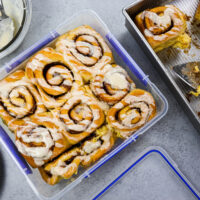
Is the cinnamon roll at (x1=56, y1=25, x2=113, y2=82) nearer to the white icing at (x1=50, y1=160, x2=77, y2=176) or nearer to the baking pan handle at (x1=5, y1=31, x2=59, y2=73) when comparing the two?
the baking pan handle at (x1=5, y1=31, x2=59, y2=73)

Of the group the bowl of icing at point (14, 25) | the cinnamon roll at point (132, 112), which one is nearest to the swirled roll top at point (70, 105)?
the cinnamon roll at point (132, 112)

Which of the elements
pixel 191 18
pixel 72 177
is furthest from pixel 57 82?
pixel 191 18

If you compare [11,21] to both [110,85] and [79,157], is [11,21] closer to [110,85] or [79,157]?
[110,85]

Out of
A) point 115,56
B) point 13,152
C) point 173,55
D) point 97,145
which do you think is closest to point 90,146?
point 97,145

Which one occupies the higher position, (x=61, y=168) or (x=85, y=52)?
(x=85, y=52)

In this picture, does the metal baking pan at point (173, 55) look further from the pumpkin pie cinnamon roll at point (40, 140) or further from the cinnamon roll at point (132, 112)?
the pumpkin pie cinnamon roll at point (40, 140)

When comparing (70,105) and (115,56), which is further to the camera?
(115,56)

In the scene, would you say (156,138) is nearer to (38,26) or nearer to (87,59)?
(87,59)

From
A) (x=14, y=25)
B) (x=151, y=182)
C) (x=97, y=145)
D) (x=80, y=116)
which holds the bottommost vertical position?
(x=151, y=182)
